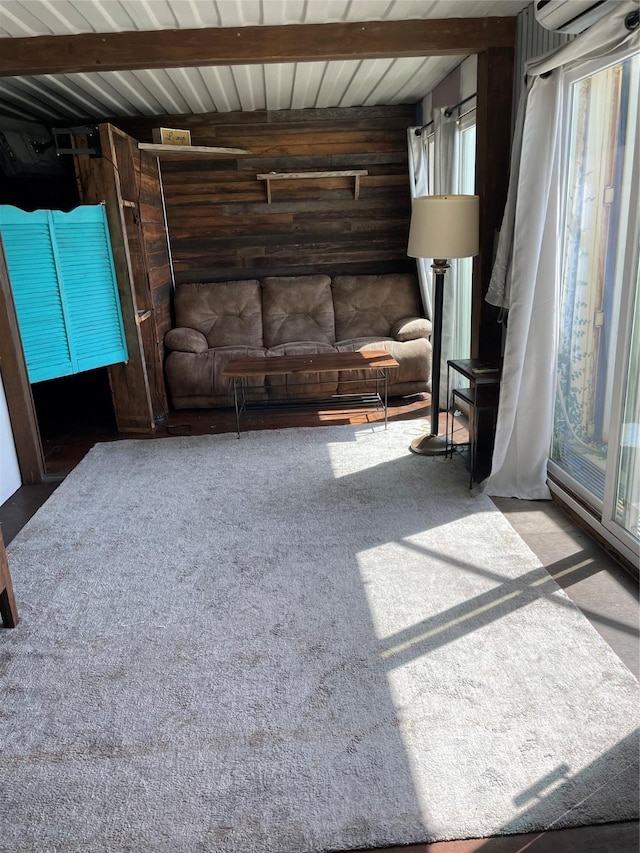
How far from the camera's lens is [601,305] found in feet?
9.40

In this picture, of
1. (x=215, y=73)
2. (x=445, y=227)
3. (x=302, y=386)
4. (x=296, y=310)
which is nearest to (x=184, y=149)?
(x=215, y=73)

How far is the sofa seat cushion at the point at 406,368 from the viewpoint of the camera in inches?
196

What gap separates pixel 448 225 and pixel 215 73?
7.00 ft

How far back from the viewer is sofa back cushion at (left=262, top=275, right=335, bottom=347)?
18.4ft

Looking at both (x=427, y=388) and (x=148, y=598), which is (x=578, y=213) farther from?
(x=148, y=598)

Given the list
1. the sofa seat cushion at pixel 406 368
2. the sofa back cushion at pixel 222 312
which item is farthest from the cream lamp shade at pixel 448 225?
the sofa back cushion at pixel 222 312

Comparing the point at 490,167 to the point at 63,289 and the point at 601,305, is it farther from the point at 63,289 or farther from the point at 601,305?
the point at 63,289

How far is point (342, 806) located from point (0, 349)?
123 inches

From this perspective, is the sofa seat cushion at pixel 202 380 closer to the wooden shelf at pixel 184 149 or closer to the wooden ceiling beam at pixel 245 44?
the wooden shelf at pixel 184 149

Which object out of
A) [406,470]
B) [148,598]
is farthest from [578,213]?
[148,598]

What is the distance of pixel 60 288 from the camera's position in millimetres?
3975

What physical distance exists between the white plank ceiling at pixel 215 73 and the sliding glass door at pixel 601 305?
31.3 inches

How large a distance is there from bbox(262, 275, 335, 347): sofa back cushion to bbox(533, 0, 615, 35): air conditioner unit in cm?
329

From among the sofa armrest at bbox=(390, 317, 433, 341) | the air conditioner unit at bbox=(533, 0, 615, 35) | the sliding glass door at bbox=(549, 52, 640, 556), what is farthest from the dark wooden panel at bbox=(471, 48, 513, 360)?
the sofa armrest at bbox=(390, 317, 433, 341)
